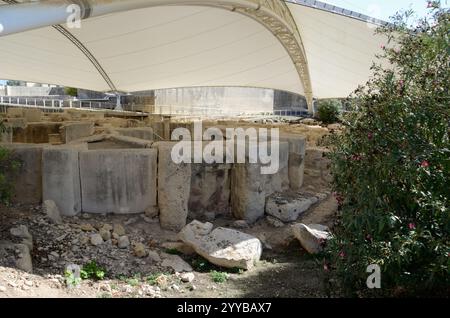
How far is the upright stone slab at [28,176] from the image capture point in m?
6.83

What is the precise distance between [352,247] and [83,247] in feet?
12.3

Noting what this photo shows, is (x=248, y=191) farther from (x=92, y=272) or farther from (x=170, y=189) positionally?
(x=92, y=272)

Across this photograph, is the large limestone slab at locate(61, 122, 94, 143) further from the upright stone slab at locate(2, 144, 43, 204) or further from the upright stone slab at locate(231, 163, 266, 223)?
the upright stone slab at locate(231, 163, 266, 223)

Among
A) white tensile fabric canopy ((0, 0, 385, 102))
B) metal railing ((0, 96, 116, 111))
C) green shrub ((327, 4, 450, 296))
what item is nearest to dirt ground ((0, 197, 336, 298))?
green shrub ((327, 4, 450, 296))

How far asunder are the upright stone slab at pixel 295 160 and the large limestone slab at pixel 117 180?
124 inches

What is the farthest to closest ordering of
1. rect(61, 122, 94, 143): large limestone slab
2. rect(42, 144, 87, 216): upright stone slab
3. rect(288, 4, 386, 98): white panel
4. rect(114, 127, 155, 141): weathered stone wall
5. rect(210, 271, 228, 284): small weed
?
rect(288, 4, 386, 98): white panel < rect(61, 122, 94, 143): large limestone slab < rect(114, 127, 155, 141): weathered stone wall < rect(42, 144, 87, 216): upright stone slab < rect(210, 271, 228, 284): small weed

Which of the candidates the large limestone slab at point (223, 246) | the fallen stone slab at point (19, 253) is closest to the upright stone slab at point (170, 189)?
the large limestone slab at point (223, 246)

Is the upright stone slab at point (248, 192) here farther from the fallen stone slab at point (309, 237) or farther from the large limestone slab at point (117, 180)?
the large limestone slab at point (117, 180)

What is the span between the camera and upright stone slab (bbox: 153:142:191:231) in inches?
288

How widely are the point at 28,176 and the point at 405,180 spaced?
5539 mm

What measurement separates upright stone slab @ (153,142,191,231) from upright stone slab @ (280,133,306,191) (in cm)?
277

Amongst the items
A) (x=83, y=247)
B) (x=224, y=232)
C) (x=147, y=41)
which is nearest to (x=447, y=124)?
(x=224, y=232)

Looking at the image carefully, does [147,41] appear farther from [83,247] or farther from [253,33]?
[83,247]

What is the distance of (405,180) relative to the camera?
384 centimetres
